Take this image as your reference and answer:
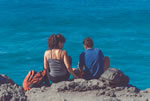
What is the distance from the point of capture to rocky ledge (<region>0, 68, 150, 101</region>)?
18.7 feet

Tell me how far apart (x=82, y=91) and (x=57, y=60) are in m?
0.76

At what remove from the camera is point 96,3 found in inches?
831

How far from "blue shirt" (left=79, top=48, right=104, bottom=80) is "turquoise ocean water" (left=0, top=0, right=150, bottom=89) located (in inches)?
196

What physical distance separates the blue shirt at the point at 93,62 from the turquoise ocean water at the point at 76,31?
16.3ft

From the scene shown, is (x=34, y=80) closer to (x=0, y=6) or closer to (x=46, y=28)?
(x=46, y=28)

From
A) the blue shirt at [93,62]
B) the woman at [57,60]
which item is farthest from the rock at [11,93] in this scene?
the blue shirt at [93,62]

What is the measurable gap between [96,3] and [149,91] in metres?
15.3

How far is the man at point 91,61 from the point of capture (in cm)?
627

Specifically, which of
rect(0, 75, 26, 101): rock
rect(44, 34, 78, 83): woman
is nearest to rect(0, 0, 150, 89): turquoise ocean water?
rect(44, 34, 78, 83): woman

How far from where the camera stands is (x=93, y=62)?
627 centimetres

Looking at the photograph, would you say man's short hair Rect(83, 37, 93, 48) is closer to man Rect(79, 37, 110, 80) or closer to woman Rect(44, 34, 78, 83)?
man Rect(79, 37, 110, 80)

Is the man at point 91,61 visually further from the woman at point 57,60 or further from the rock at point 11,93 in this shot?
the rock at point 11,93

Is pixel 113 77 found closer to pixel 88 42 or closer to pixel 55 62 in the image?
pixel 88 42

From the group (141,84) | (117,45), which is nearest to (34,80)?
(141,84)
